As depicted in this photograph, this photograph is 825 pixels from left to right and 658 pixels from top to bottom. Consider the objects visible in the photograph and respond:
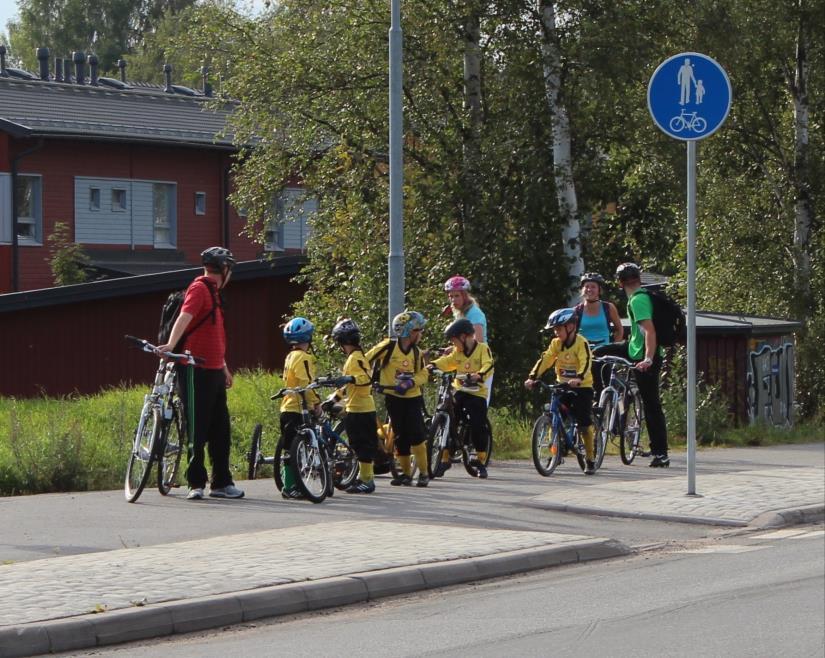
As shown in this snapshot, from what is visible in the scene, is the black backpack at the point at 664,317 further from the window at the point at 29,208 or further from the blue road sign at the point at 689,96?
the window at the point at 29,208

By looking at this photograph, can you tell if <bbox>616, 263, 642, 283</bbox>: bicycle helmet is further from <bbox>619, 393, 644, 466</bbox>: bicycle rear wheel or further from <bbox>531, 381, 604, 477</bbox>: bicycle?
<bbox>531, 381, 604, 477</bbox>: bicycle

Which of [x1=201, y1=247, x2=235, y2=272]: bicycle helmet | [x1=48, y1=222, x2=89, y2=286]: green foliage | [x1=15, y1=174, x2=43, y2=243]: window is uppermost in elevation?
[x1=15, y1=174, x2=43, y2=243]: window

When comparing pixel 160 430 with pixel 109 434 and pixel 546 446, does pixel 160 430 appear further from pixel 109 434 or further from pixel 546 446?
pixel 109 434

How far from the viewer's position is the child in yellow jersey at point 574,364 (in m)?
14.8

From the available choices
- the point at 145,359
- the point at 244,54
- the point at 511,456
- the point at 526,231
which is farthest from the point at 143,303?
the point at 511,456

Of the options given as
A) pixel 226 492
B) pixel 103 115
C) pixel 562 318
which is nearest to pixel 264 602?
pixel 226 492

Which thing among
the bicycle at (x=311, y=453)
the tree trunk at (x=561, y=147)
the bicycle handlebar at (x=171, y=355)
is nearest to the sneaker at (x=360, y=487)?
the bicycle at (x=311, y=453)

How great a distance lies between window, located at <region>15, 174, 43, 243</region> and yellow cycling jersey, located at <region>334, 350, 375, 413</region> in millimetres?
28897

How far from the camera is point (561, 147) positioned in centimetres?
2264

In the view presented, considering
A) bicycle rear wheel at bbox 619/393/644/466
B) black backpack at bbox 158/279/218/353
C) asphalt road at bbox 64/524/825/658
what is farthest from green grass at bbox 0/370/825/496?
asphalt road at bbox 64/524/825/658

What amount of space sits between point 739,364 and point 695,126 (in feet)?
27.7

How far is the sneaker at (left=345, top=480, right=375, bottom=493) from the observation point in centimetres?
1295

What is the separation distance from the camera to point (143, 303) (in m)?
29.5

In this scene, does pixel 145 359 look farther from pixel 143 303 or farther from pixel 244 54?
pixel 244 54
